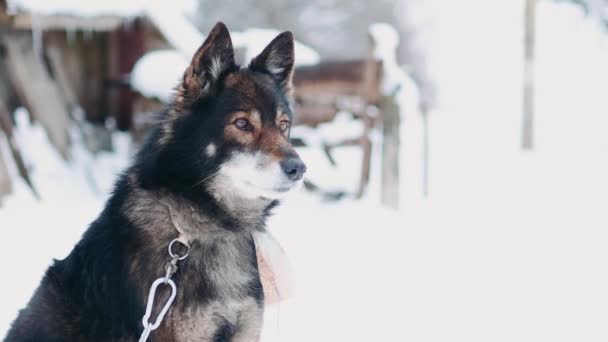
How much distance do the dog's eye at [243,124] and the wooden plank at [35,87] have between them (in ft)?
23.2

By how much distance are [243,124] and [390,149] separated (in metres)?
6.22

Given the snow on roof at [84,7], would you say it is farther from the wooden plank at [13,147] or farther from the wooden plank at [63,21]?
the wooden plank at [13,147]

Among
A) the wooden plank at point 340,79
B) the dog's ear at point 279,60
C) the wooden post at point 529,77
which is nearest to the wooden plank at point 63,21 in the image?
the wooden plank at point 340,79

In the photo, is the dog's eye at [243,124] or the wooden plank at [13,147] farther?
the wooden plank at [13,147]

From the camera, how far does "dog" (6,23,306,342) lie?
2.78 meters

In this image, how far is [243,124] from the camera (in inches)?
123

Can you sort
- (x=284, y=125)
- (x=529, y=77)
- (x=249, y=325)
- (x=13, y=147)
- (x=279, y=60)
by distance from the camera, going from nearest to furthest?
(x=249, y=325)
(x=284, y=125)
(x=279, y=60)
(x=13, y=147)
(x=529, y=77)

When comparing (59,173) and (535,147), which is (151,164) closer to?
(59,173)

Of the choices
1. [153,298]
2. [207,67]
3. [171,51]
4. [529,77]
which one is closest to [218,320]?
[153,298]

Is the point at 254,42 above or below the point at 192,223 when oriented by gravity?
above

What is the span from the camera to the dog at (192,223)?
2783 mm

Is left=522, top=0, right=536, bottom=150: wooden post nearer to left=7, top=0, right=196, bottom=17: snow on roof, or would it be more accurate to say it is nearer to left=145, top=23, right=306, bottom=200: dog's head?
left=7, top=0, right=196, bottom=17: snow on roof

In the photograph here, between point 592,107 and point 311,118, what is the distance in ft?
39.6

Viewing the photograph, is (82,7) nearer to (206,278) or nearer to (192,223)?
(192,223)
